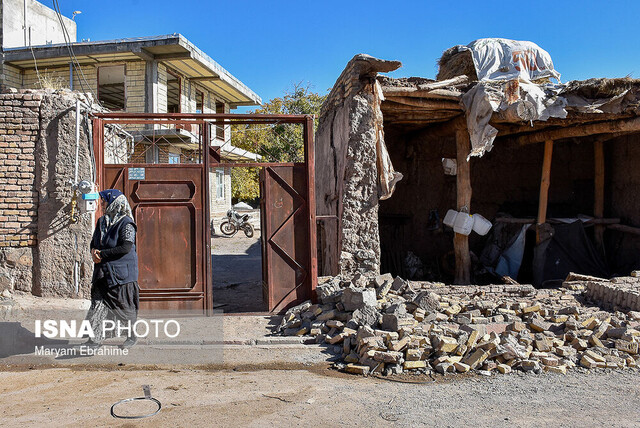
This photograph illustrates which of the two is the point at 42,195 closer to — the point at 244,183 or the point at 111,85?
the point at 111,85

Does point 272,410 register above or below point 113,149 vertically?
below

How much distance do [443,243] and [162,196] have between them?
6.19 metres

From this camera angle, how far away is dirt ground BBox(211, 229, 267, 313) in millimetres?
7229

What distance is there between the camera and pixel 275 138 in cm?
2123

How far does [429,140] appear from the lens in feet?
32.0

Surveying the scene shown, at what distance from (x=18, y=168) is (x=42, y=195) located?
A: 484 mm

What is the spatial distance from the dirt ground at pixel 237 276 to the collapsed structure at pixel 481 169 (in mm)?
1351

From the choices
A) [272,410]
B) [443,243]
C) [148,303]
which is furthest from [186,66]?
[272,410]

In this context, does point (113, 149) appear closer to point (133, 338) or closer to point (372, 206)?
→ point (133, 338)

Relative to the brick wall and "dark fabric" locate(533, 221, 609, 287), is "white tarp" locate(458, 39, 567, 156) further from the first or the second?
the brick wall

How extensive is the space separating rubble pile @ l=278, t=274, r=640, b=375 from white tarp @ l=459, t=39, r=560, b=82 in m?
4.72

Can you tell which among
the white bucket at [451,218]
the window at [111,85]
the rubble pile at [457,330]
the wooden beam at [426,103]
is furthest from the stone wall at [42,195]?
the window at [111,85]

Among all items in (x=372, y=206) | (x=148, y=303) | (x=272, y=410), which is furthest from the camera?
(x=372, y=206)

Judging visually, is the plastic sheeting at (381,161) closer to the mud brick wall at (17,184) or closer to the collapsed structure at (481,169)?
the collapsed structure at (481,169)
